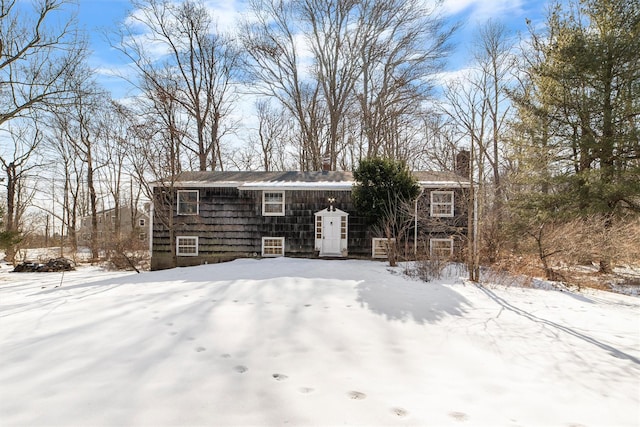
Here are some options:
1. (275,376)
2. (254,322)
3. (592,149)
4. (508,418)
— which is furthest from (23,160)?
(592,149)

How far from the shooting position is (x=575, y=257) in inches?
412

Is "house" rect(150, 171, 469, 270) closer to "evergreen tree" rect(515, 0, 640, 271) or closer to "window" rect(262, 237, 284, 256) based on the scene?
"window" rect(262, 237, 284, 256)

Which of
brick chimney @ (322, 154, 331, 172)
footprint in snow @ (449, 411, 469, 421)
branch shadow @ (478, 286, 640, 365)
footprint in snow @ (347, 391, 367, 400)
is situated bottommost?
branch shadow @ (478, 286, 640, 365)

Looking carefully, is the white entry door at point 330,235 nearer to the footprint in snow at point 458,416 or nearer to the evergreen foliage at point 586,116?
the evergreen foliage at point 586,116

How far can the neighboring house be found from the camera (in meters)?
20.9

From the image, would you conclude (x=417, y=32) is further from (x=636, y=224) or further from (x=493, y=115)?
(x=636, y=224)

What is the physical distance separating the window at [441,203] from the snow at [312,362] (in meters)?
8.16

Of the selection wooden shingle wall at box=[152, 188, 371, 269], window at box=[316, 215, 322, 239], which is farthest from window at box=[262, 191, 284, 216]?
window at box=[316, 215, 322, 239]

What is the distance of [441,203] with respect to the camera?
14.7 meters

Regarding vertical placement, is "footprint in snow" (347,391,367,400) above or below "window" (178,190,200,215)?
below

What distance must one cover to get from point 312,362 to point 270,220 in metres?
11.6

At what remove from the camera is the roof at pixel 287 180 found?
14695 mm

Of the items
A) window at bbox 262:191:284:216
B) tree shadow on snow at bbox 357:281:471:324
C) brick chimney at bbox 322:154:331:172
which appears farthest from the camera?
brick chimney at bbox 322:154:331:172

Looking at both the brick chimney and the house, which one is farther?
the brick chimney
